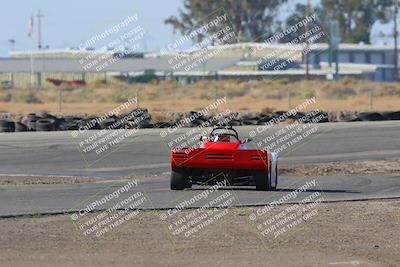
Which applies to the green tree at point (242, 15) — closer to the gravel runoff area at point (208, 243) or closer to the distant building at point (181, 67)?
the distant building at point (181, 67)

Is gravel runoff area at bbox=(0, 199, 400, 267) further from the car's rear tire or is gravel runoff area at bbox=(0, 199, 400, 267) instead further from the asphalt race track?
the car's rear tire

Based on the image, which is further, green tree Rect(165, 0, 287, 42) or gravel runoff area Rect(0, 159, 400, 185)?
green tree Rect(165, 0, 287, 42)

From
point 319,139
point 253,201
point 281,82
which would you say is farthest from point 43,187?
point 281,82

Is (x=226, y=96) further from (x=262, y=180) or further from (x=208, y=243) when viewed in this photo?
(x=208, y=243)

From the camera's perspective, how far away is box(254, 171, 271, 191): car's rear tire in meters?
18.1

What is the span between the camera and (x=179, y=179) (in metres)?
18.2

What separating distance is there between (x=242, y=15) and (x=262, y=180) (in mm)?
100931

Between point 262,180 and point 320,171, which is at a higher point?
point 262,180

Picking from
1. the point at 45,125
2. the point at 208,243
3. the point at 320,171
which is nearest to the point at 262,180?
the point at 320,171

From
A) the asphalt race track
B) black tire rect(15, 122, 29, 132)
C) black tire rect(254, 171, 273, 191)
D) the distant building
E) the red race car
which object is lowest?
the distant building

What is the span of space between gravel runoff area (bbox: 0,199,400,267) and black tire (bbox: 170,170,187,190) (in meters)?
3.09

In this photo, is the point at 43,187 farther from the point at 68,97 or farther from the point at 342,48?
the point at 342,48

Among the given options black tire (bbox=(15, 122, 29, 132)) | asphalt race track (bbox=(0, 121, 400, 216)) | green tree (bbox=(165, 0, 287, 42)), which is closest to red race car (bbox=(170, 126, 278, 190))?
asphalt race track (bbox=(0, 121, 400, 216))

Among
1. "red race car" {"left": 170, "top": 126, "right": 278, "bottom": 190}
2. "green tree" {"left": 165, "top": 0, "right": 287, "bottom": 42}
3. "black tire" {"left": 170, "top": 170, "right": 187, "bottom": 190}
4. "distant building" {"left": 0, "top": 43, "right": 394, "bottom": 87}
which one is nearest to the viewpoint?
"red race car" {"left": 170, "top": 126, "right": 278, "bottom": 190}
